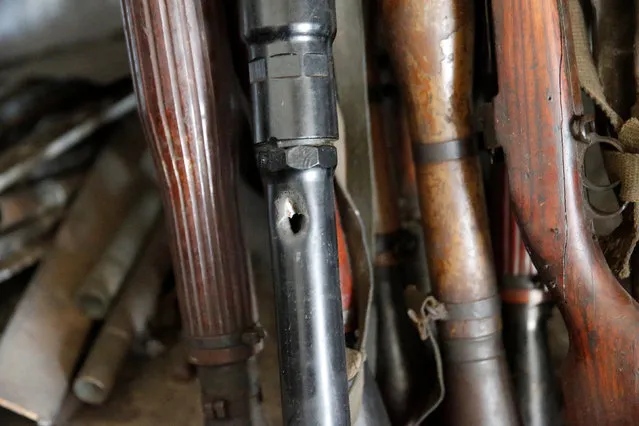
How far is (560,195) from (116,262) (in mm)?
517

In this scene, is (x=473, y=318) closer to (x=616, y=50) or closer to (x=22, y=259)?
A: (x=616, y=50)

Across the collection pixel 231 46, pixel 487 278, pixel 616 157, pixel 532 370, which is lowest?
pixel 532 370

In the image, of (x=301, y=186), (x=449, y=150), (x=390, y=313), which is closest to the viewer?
(x=301, y=186)

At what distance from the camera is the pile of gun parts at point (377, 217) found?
1.72ft

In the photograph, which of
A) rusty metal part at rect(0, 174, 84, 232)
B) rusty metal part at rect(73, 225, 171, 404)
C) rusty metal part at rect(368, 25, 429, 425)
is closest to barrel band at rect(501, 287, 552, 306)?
rusty metal part at rect(368, 25, 429, 425)

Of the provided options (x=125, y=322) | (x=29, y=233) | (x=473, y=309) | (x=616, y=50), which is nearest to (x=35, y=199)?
(x=29, y=233)

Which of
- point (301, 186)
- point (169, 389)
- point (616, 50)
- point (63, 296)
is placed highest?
point (616, 50)

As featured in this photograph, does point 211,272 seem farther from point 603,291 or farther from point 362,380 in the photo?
point 603,291

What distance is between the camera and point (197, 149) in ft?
1.98

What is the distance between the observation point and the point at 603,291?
593mm

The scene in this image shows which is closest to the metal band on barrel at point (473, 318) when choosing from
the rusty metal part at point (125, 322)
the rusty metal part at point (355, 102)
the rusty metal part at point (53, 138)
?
the rusty metal part at point (355, 102)

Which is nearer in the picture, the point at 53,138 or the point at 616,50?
the point at 616,50

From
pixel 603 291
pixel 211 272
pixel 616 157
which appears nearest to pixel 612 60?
pixel 616 157

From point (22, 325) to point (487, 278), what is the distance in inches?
21.1
